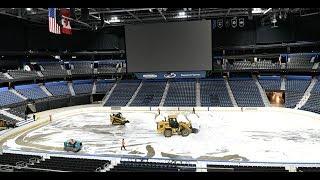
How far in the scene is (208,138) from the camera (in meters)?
24.7

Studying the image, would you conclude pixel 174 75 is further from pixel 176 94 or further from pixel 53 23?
pixel 53 23

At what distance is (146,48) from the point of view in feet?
148

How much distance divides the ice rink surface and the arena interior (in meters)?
0.09

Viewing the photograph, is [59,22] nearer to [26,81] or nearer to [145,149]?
A: [145,149]

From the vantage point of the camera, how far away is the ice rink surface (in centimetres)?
2067

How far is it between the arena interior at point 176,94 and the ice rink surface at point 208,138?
9 cm

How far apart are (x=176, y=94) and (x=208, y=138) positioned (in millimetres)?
20844

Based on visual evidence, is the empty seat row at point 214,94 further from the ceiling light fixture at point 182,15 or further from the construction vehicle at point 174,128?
the construction vehicle at point 174,128

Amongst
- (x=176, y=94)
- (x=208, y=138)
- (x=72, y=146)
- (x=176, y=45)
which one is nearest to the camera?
(x=72, y=146)

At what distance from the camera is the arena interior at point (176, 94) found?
2430cm

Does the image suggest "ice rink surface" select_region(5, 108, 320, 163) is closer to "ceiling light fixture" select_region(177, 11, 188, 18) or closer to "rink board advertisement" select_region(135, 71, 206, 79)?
"rink board advertisement" select_region(135, 71, 206, 79)

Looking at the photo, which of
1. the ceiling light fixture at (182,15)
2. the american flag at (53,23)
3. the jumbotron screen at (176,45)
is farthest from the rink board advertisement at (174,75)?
the american flag at (53,23)

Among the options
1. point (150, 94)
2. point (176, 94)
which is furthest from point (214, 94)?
point (150, 94)
